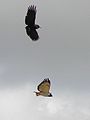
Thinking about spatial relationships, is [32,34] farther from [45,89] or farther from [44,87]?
[45,89]

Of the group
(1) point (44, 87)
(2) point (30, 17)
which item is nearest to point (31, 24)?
(2) point (30, 17)

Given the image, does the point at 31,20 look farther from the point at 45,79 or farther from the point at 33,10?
the point at 45,79

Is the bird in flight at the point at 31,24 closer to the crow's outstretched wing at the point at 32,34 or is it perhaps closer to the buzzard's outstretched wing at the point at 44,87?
the crow's outstretched wing at the point at 32,34

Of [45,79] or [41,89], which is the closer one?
[41,89]

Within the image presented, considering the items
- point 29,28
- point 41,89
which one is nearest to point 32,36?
point 29,28

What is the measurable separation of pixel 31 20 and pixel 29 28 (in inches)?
42.0

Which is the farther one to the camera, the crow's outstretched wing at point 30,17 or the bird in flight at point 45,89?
the crow's outstretched wing at point 30,17

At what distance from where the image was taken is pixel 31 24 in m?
27.0

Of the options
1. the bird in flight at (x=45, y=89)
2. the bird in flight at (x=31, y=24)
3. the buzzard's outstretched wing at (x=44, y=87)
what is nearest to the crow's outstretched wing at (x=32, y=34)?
the bird in flight at (x=31, y=24)

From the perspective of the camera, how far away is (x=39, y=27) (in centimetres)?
2684

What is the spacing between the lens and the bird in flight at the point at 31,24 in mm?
26594

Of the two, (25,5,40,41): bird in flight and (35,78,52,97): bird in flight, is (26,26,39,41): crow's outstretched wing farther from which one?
(35,78,52,97): bird in flight

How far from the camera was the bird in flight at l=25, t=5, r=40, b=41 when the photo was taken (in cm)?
2659

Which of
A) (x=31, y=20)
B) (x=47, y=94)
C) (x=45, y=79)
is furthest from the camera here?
(x=31, y=20)
